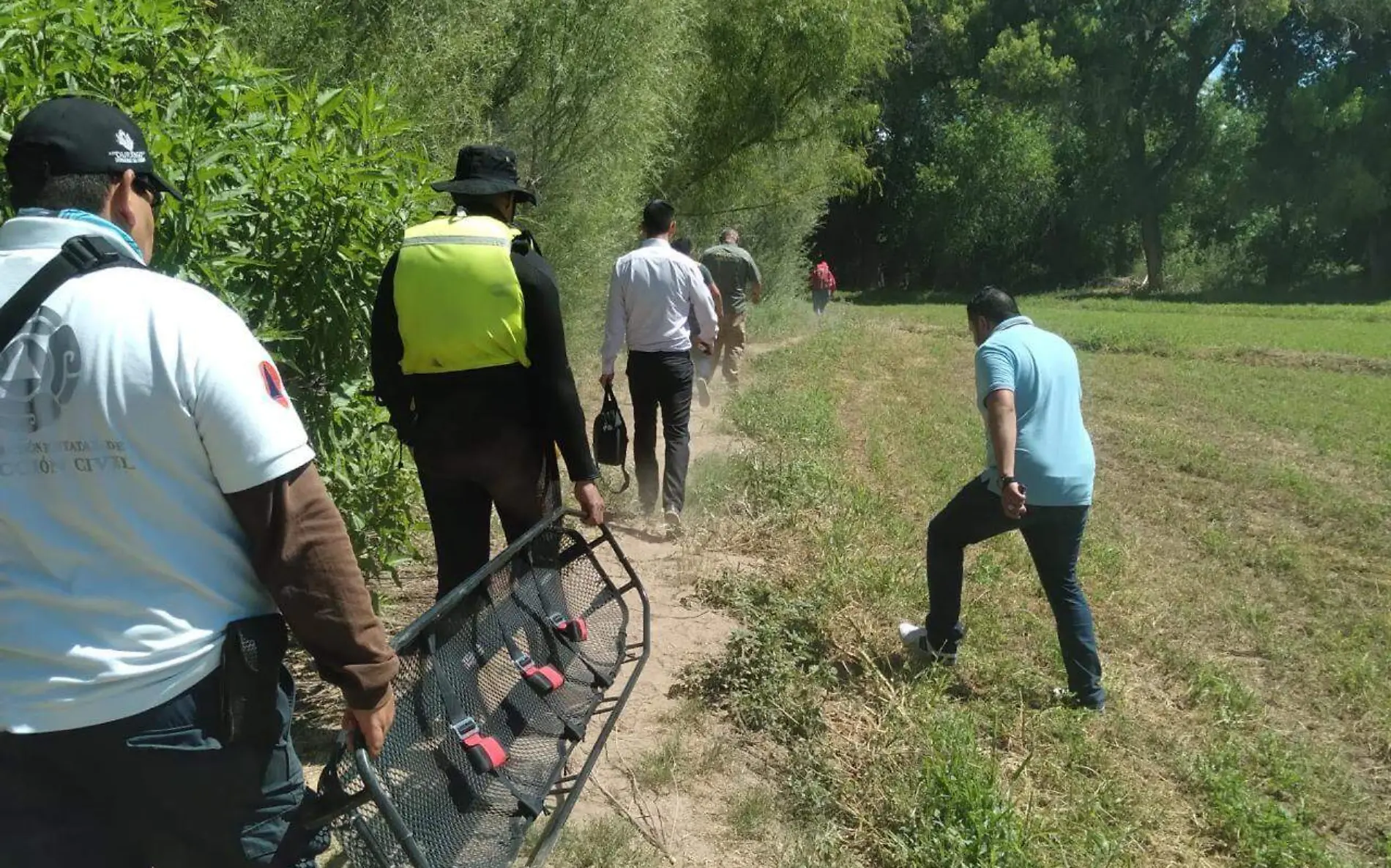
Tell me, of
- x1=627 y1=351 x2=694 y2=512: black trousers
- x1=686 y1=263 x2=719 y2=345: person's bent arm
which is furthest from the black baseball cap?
x1=686 y1=263 x2=719 y2=345: person's bent arm

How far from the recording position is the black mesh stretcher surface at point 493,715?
8.01 ft

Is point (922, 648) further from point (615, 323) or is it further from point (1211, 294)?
point (1211, 294)

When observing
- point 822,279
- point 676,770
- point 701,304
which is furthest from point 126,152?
point 822,279

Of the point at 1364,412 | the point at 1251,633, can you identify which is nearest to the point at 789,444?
the point at 1251,633

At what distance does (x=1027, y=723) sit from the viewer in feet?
14.4

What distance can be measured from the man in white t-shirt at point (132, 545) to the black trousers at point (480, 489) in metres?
1.86

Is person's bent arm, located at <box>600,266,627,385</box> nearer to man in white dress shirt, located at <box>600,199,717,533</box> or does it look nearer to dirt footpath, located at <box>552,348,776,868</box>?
man in white dress shirt, located at <box>600,199,717,533</box>

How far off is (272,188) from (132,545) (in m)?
2.02

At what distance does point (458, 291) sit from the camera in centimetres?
355

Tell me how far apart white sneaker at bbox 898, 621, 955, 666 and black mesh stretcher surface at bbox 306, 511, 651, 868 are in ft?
4.93

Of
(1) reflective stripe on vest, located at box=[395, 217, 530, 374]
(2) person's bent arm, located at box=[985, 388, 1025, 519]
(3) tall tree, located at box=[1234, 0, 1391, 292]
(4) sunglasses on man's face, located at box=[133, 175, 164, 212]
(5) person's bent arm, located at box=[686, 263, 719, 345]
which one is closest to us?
(4) sunglasses on man's face, located at box=[133, 175, 164, 212]

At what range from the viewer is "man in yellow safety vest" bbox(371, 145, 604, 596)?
Result: 355 cm

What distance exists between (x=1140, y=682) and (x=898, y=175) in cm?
4439

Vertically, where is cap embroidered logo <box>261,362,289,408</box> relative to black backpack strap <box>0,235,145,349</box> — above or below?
below
